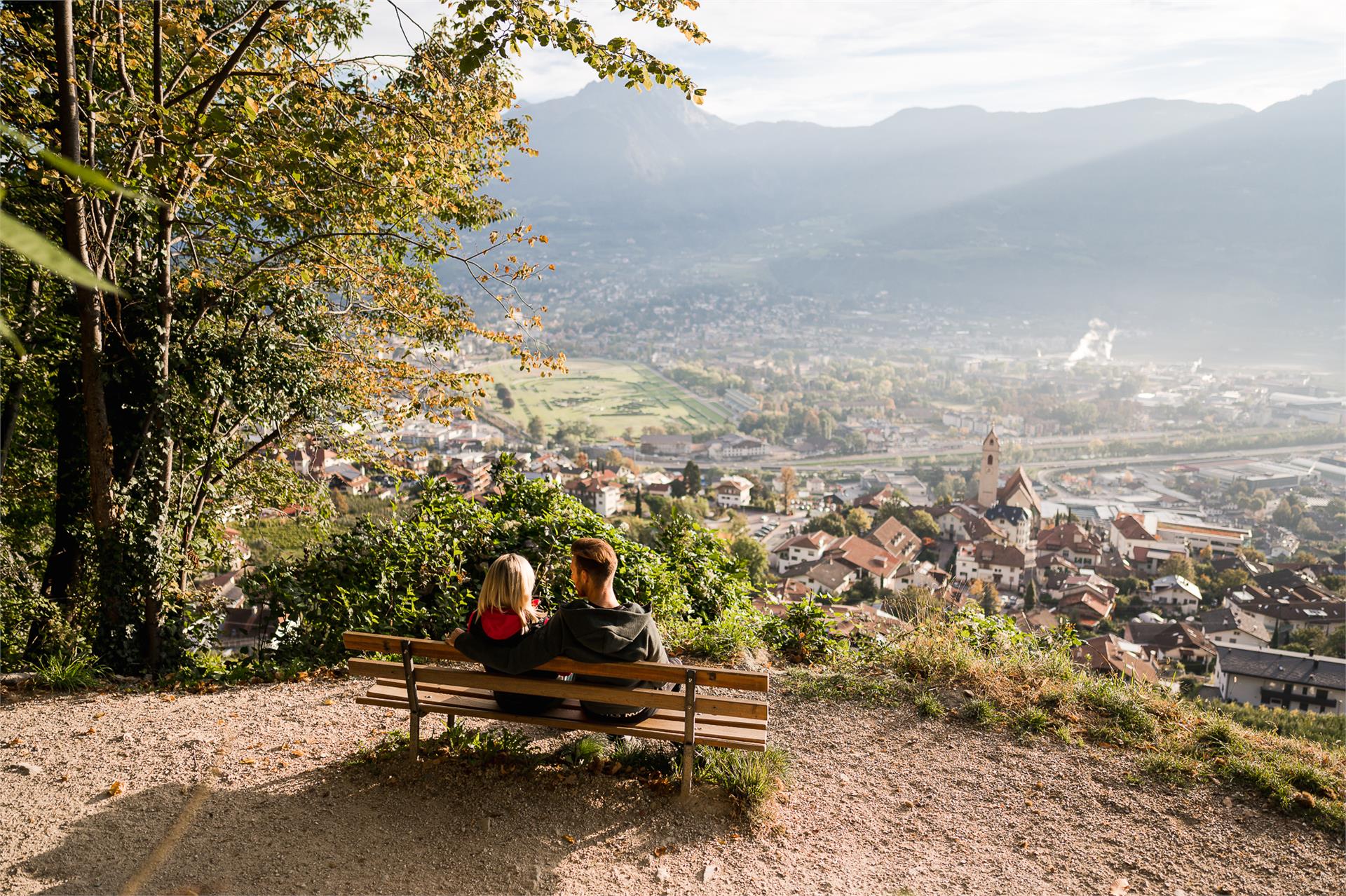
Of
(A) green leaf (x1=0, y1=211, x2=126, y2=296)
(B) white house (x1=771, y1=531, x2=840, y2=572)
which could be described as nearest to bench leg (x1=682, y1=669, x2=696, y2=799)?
(A) green leaf (x1=0, y1=211, x2=126, y2=296)

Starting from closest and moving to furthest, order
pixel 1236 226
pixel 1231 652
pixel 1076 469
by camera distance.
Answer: pixel 1231 652, pixel 1076 469, pixel 1236 226

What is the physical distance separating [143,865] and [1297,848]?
16.7 feet

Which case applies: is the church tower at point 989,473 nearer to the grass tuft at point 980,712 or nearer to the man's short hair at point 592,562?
the grass tuft at point 980,712

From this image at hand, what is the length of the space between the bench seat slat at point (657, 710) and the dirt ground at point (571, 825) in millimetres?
372

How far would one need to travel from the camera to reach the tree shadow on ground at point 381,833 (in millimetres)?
3301

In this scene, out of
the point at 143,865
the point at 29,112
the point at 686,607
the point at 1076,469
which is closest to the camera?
the point at 143,865

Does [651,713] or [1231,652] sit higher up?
[651,713]

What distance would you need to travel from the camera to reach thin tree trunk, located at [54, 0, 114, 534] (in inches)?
197

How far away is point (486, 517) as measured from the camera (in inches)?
259

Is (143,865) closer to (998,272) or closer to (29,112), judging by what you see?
(29,112)

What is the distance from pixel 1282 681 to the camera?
18.8 m

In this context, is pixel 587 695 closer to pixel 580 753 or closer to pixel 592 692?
pixel 592 692

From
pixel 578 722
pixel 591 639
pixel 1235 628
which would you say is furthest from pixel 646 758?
pixel 1235 628

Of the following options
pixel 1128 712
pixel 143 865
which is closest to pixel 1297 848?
pixel 1128 712
